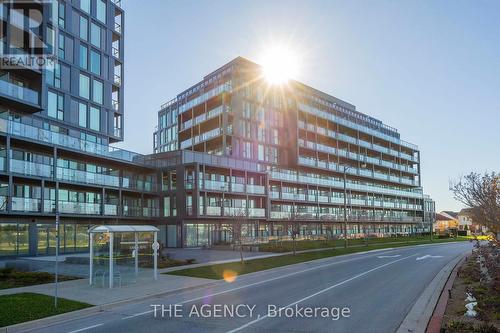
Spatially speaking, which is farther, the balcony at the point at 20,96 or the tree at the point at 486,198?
the balcony at the point at 20,96

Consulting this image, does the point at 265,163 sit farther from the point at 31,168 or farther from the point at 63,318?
the point at 63,318

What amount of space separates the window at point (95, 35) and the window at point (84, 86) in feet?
12.7

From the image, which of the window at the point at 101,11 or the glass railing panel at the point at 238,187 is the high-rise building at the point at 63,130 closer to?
the window at the point at 101,11

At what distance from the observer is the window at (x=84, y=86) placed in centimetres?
4141

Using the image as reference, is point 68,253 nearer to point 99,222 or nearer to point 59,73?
point 99,222

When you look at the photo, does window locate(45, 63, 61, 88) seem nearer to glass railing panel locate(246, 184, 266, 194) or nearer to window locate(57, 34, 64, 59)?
window locate(57, 34, 64, 59)

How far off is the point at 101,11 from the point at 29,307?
38096 millimetres

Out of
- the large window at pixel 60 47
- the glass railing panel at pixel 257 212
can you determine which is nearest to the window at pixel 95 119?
the large window at pixel 60 47

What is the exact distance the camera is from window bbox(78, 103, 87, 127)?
40719 millimetres

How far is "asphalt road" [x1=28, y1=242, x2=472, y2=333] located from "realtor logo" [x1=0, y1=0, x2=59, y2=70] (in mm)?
23794

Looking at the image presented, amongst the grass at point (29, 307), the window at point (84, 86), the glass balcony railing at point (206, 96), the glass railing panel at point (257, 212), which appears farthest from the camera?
the glass balcony railing at point (206, 96)

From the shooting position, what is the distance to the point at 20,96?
32562mm

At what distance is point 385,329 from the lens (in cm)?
1034

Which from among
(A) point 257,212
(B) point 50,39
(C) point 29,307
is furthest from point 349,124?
(C) point 29,307
